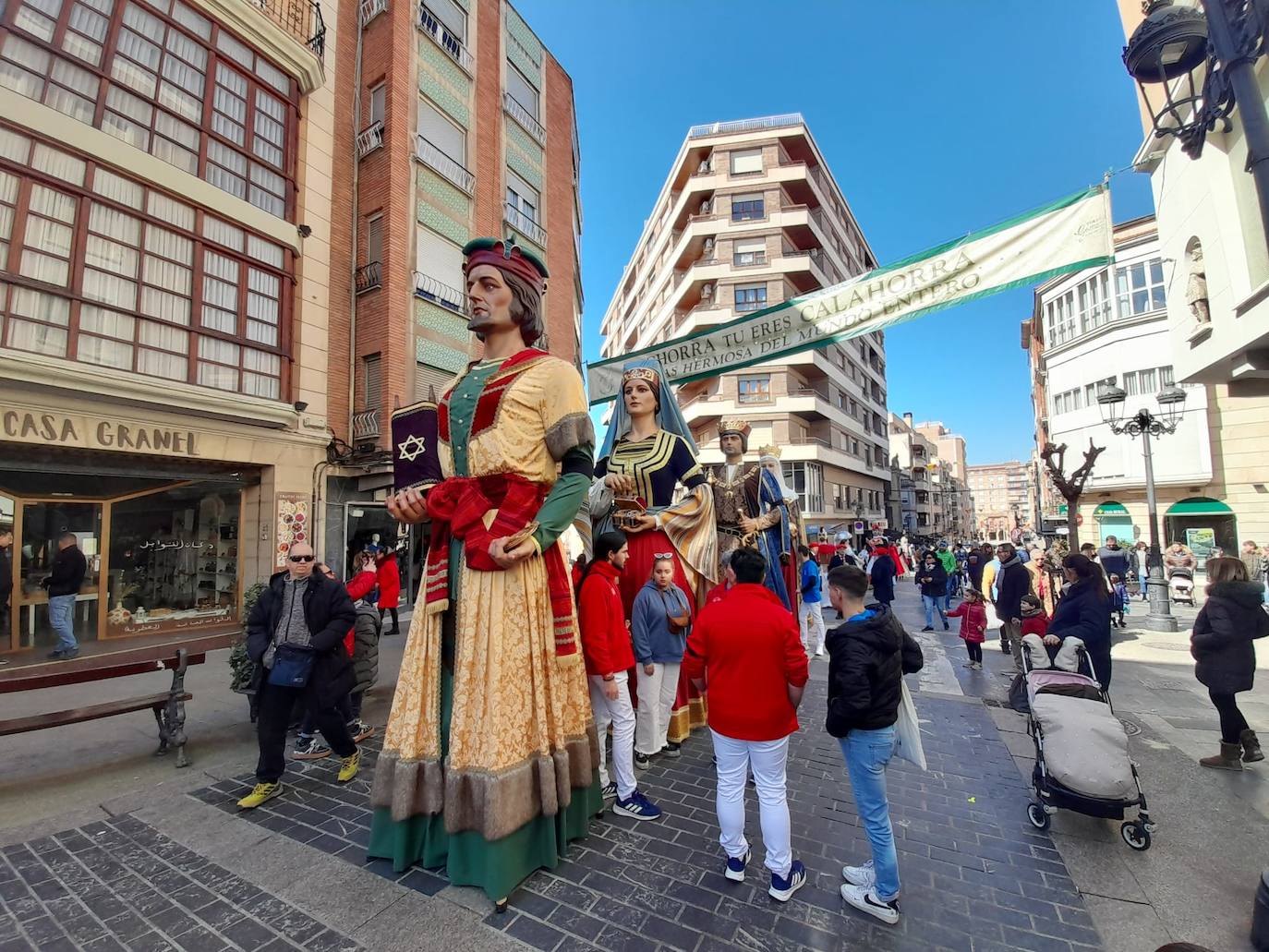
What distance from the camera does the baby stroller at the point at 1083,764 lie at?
319 cm

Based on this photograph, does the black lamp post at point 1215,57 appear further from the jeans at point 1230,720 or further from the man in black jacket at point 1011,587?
the man in black jacket at point 1011,587

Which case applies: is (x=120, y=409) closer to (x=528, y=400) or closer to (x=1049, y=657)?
(x=528, y=400)

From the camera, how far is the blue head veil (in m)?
5.02

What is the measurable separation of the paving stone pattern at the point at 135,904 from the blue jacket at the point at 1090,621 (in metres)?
5.45

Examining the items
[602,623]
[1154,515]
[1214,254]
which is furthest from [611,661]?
[1154,515]

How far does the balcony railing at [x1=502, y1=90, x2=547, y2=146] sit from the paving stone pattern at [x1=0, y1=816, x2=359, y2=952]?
68.1 feet

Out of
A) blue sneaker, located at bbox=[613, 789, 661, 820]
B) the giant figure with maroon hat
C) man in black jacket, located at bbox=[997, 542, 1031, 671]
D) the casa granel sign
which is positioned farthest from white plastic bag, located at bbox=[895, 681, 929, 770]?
the casa granel sign

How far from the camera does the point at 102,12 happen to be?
9.20 meters

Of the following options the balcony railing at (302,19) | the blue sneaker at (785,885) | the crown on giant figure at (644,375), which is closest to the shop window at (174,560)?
the balcony railing at (302,19)

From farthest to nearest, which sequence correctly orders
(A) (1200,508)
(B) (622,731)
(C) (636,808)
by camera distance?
(A) (1200,508)
(B) (622,731)
(C) (636,808)

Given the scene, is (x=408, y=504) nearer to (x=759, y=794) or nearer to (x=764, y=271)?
(x=759, y=794)

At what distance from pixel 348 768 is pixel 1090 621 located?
19.8 feet

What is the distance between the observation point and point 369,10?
1481 cm

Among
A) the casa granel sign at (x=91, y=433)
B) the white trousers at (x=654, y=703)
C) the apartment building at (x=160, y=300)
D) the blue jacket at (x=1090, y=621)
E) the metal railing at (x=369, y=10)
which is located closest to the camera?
the white trousers at (x=654, y=703)
